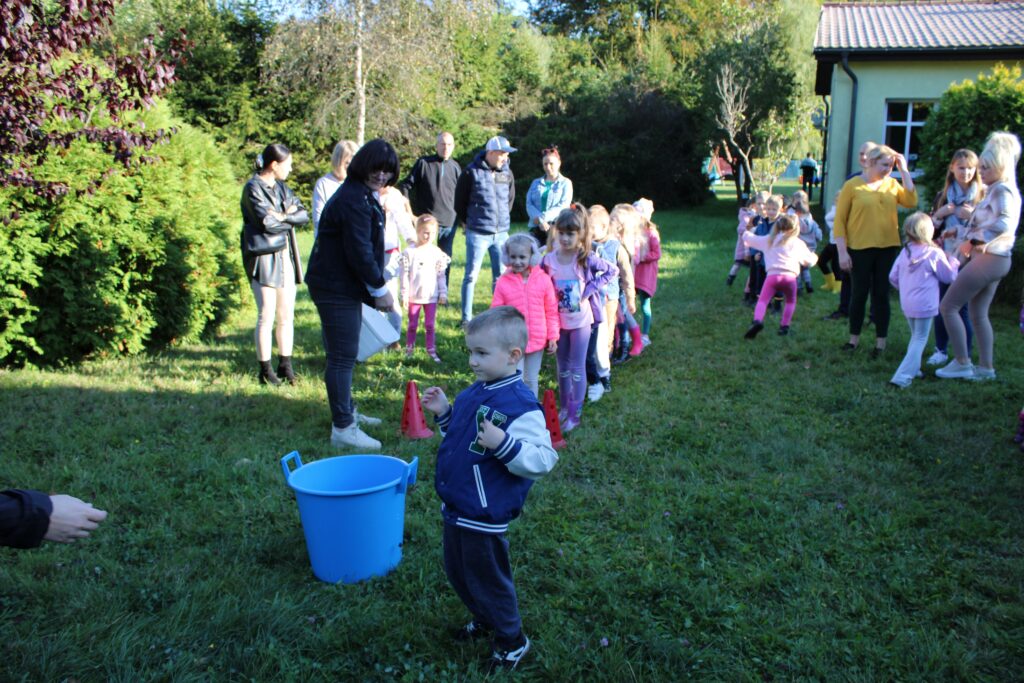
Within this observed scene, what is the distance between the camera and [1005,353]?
7.54 meters

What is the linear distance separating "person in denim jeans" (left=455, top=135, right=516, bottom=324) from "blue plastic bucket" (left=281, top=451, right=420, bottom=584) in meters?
4.48

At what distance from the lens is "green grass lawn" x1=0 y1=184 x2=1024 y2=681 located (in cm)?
306

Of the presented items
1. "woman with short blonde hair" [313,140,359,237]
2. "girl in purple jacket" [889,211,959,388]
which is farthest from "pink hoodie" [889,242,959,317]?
"woman with short blonde hair" [313,140,359,237]

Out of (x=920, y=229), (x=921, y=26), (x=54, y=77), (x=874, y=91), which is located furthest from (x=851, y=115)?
(x=54, y=77)

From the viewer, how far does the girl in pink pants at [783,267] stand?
8.31m

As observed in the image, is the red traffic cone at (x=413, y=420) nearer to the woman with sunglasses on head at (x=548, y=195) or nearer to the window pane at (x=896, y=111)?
the woman with sunglasses on head at (x=548, y=195)

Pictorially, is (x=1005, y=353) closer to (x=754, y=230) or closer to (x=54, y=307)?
(x=754, y=230)

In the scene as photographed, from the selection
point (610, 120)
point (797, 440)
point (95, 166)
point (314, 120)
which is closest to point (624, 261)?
point (797, 440)

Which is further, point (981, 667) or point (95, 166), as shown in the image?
point (95, 166)

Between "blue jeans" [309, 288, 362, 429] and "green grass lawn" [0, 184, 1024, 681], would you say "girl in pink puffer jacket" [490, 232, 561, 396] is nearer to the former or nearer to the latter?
"green grass lawn" [0, 184, 1024, 681]

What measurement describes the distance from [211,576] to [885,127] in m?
19.9

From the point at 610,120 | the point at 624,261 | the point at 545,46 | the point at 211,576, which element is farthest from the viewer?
the point at 545,46

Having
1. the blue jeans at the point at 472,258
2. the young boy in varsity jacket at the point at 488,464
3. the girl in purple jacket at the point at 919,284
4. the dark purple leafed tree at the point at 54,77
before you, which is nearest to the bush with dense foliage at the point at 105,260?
the dark purple leafed tree at the point at 54,77

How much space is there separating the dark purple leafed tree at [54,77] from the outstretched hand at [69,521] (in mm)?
3535
